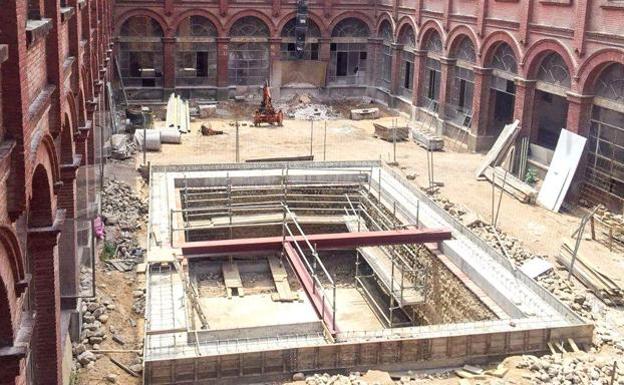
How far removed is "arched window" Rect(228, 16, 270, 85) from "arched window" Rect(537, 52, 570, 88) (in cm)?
1628

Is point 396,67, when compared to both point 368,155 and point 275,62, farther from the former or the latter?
point 368,155

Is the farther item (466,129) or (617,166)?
(466,129)

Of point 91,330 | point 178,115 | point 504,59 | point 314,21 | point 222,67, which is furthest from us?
point 314,21

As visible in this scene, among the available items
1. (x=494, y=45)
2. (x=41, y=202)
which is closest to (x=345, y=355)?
(x=41, y=202)

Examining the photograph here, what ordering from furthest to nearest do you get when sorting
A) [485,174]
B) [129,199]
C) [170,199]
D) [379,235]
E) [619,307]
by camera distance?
[485,174] < [129,199] < [170,199] < [379,235] < [619,307]

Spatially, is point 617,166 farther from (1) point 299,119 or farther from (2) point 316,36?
(2) point 316,36

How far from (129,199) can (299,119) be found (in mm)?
14871

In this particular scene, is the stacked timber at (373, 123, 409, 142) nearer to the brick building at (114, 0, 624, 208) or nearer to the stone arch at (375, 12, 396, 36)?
the brick building at (114, 0, 624, 208)

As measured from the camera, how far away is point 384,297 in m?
19.3

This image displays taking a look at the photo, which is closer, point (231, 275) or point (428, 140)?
point (231, 275)

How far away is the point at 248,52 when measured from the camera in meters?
37.0

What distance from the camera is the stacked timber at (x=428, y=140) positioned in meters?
28.4

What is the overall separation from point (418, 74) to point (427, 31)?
195 cm

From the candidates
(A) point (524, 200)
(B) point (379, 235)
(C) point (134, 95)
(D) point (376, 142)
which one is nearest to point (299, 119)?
(D) point (376, 142)
